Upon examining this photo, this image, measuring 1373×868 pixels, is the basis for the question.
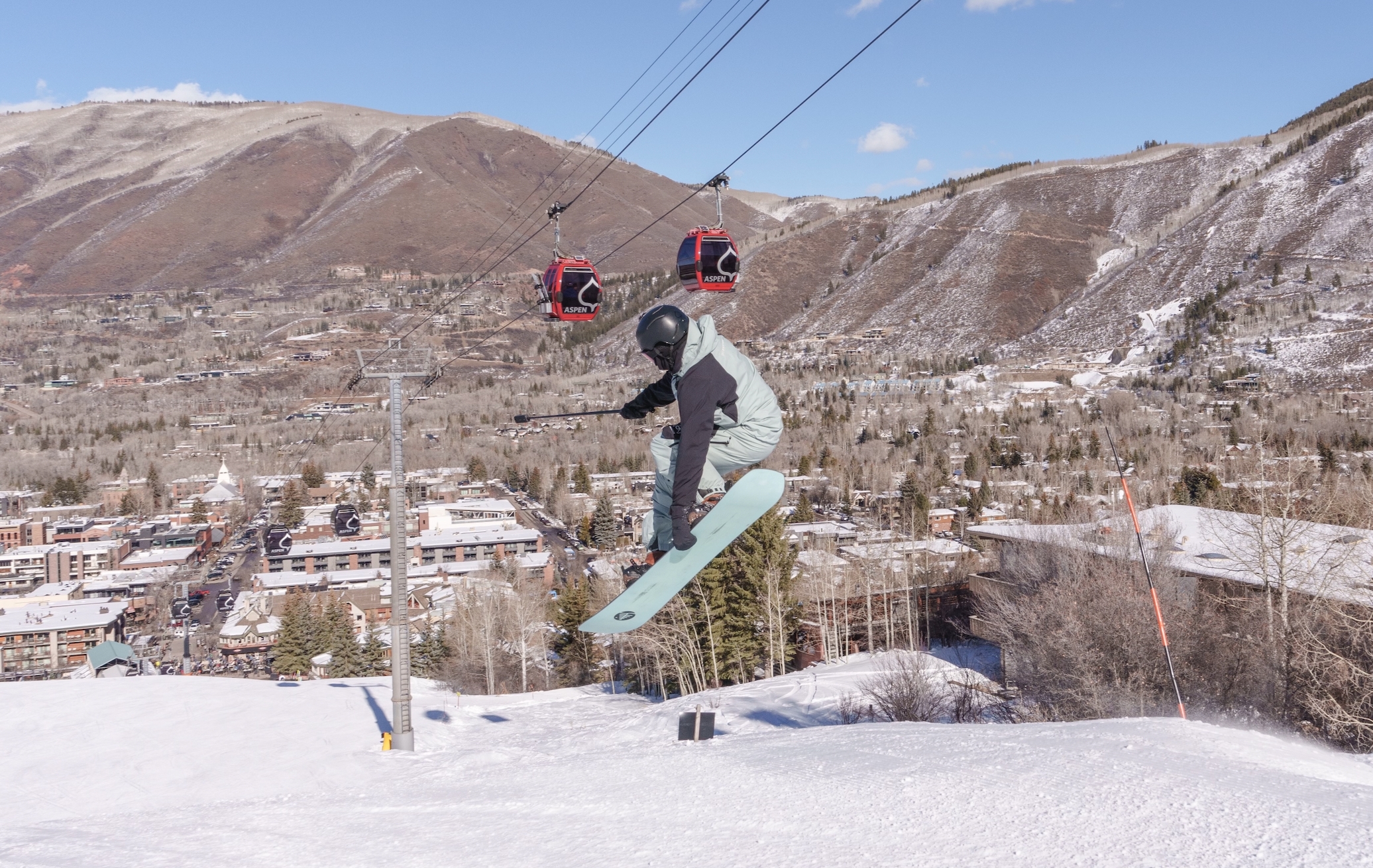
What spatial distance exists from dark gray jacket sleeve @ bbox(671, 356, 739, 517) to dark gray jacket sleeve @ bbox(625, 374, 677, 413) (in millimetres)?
203

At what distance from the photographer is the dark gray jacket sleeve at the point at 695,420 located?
5816 millimetres

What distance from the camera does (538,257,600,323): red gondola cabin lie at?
11.2 metres

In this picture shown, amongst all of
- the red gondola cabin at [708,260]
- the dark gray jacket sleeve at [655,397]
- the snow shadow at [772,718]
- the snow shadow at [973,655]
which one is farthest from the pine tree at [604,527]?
the dark gray jacket sleeve at [655,397]

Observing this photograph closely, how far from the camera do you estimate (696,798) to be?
8.83m

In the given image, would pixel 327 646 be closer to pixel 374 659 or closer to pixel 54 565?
pixel 374 659

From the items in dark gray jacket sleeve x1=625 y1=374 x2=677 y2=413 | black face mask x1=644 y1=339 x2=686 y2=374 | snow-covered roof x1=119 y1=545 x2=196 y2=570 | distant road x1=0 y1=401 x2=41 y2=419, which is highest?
distant road x1=0 y1=401 x2=41 y2=419

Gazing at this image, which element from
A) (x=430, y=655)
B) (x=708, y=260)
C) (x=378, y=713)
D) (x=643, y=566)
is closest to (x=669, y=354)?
(x=643, y=566)

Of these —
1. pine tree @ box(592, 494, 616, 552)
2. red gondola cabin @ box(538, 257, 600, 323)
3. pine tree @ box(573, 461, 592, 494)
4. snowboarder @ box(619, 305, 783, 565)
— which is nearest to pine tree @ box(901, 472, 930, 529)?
pine tree @ box(592, 494, 616, 552)

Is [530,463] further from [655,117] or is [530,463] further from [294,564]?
[655,117]

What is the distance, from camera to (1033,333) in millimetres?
152000

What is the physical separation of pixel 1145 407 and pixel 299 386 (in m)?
132

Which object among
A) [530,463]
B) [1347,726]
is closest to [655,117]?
[1347,726]

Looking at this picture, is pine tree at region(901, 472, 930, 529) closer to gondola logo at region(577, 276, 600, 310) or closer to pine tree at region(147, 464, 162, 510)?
gondola logo at region(577, 276, 600, 310)

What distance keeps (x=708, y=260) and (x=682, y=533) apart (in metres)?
3.87
